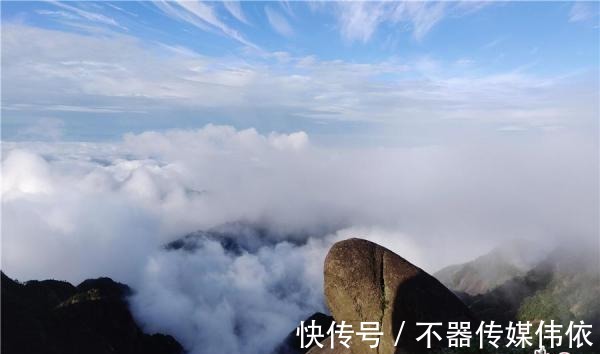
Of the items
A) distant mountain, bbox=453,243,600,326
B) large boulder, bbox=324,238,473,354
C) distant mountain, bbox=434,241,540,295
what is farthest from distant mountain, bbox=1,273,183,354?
distant mountain, bbox=434,241,540,295

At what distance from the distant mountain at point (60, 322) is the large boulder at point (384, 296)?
125 feet

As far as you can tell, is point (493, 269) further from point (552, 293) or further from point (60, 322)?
point (60, 322)

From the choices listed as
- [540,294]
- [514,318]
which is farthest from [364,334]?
[540,294]

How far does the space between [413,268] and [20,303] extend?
184 ft

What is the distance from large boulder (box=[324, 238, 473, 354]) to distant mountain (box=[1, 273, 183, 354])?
38211 mm

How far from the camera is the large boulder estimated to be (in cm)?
3356

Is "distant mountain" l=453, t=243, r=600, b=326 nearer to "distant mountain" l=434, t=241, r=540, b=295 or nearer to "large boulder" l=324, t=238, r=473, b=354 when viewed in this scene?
"distant mountain" l=434, t=241, r=540, b=295

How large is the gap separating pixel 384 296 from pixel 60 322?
57.0 m

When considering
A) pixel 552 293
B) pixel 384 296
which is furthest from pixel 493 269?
pixel 384 296

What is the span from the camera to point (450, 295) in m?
36.2

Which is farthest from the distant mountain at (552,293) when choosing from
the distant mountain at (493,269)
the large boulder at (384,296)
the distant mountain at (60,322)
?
the distant mountain at (60,322)

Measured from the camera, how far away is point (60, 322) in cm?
7138

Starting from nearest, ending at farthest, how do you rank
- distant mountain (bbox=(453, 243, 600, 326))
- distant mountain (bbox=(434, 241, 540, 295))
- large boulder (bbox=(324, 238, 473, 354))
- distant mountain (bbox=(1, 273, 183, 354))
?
large boulder (bbox=(324, 238, 473, 354))
distant mountain (bbox=(1, 273, 183, 354))
distant mountain (bbox=(453, 243, 600, 326))
distant mountain (bbox=(434, 241, 540, 295))

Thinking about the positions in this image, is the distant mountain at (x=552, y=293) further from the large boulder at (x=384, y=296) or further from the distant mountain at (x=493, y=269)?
the large boulder at (x=384, y=296)
